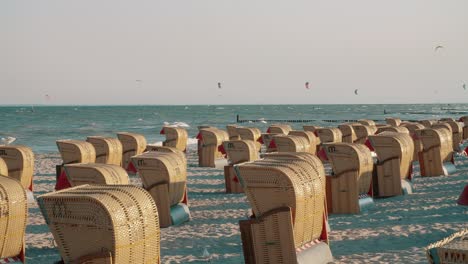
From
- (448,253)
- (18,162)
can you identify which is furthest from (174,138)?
(448,253)

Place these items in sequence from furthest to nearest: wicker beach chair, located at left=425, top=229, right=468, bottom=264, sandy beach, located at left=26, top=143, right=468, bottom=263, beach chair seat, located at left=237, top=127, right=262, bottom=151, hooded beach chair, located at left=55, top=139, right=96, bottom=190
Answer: beach chair seat, located at left=237, top=127, right=262, bottom=151, hooded beach chair, located at left=55, top=139, right=96, bottom=190, sandy beach, located at left=26, top=143, right=468, bottom=263, wicker beach chair, located at left=425, top=229, right=468, bottom=264

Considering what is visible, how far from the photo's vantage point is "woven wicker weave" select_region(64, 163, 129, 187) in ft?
32.3

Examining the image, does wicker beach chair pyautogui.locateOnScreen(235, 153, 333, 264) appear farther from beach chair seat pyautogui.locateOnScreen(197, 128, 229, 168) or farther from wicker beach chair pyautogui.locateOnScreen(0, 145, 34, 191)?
beach chair seat pyautogui.locateOnScreen(197, 128, 229, 168)

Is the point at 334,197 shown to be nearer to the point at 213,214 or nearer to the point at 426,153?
the point at 213,214

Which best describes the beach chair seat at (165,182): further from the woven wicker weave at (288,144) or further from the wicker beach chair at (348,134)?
the wicker beach chair at (348,134)

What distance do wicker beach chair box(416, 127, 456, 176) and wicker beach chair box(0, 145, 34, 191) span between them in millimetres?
11088

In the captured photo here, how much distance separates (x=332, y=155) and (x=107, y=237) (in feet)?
24.1

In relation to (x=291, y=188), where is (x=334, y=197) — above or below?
below

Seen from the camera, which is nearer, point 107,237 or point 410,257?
point 107,237

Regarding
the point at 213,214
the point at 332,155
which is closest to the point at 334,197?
the point at 332,155

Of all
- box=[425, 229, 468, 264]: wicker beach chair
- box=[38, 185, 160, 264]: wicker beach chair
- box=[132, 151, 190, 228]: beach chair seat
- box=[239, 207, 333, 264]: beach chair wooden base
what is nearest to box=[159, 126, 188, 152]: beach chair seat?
box=[132, 151, 190, 228]: beach chair seat

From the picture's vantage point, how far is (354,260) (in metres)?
9.02

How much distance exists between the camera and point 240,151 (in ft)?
55.0

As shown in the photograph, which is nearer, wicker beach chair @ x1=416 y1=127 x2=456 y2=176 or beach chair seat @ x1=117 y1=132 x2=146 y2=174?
wicker beach chair @ x1=416 y1=127 x2=456 y2=176
